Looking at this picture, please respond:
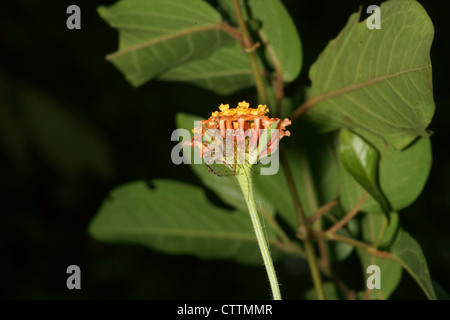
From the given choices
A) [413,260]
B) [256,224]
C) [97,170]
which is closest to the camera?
[256,224]

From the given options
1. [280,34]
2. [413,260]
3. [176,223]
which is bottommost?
[413,260]

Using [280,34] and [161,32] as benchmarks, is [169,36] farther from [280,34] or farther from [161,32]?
[280,34]

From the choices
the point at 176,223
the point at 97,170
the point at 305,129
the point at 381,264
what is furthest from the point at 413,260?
the point at 97,170

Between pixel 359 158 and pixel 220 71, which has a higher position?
pixel 220 71

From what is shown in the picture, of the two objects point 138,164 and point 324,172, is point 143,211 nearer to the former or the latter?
point 324,172

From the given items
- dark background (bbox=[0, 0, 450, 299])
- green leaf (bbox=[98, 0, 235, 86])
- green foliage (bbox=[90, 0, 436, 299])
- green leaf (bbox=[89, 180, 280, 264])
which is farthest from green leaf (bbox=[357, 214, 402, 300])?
dark background (bbox=[0, 0, 450, 299])

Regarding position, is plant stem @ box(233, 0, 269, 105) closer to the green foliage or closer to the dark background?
the green foliage

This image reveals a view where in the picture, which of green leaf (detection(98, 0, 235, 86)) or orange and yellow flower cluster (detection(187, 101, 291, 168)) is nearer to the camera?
orange and yellow flower cluster (detection(187, 101, 291, 168))
